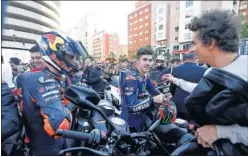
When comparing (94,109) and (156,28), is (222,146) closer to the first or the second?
(94,109)

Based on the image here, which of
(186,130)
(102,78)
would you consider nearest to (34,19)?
(102,78)

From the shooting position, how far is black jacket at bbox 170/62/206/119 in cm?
230

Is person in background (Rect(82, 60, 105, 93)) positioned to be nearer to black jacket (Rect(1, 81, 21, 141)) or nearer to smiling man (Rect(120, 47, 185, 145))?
smiling man (Rect(120, 47, 185, 145))

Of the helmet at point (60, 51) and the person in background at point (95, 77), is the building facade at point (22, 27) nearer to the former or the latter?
the helmet at point (60, 51)

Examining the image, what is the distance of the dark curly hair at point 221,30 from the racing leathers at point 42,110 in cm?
69

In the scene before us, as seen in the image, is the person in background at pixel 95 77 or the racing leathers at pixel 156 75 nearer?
the racing leathers at pixel 156 75

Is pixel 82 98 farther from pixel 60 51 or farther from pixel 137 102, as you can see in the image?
pixel 137 102

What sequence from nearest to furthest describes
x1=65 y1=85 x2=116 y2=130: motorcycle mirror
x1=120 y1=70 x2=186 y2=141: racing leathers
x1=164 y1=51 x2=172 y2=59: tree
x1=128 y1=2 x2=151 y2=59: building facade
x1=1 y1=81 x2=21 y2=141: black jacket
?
x1=65 y1=85 x2=116 y2=130: motorcycle mirror
x1=1 y1=81 x2=21 y2=141: black jacket
x1=120 y1=70 x2=186 y2=141: racing leathers
x1=128 y1=2 x2=151 y2=59: building facade
x1=164 y1=51 x2=172 y2=59: tree

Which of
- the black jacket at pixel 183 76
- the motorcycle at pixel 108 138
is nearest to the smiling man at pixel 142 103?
the motorcycle at pixel 108 138

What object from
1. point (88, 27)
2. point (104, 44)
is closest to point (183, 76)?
point (104, 44)

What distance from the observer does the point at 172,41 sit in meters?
A: 2.74

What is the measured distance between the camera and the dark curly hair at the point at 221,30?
0.93 metres

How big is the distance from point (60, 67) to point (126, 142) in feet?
1.78

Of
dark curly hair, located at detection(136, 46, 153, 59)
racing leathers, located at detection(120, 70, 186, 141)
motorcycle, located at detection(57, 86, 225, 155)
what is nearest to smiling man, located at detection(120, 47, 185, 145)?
racing leathers, located at detection(120, 70, 186, 141)
